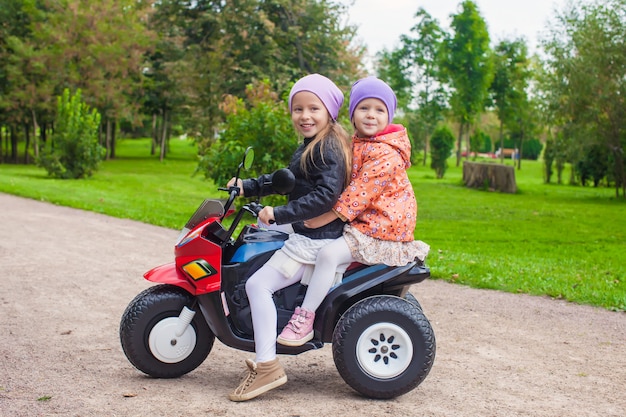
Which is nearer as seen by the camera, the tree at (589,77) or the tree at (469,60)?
the tree at (589,77)

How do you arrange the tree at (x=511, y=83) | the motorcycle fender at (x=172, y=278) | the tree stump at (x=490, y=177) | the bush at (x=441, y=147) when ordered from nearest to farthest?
the motorcycle fender at (x=172, y=278)
the tree stump at (x=490, y=177)
the bush at (x=441, y=147)
the tree at (x=511, y=83)

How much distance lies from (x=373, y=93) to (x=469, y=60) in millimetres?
36494

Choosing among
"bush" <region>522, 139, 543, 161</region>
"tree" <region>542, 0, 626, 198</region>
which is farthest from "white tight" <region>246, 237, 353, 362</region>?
"bush" <region>522, 139, 543, 161</region>

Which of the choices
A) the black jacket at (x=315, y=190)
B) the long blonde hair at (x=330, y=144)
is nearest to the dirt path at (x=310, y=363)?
the black jacket at (x=315, y=190)

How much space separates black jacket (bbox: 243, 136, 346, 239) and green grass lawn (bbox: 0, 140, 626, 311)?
402 cm

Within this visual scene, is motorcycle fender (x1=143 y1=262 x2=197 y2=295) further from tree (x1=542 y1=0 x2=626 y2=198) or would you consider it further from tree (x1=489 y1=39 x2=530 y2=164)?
tree (x1=489 y1=39 x2=530 y2=164)

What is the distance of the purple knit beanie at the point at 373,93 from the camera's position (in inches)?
167

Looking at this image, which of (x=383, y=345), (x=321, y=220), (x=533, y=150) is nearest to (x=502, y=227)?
(x=383, y=345)

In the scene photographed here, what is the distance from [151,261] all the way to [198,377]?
4432 mm

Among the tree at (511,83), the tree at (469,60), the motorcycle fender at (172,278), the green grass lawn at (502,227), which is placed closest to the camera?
the motorcycle fender at (172,278)

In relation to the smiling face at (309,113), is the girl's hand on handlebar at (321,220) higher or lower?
lower

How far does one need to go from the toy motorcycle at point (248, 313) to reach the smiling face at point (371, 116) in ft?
2.13

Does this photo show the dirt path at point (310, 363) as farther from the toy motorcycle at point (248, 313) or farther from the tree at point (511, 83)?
the tree at point (511, 83)

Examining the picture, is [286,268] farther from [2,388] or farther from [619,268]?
[619,268]
